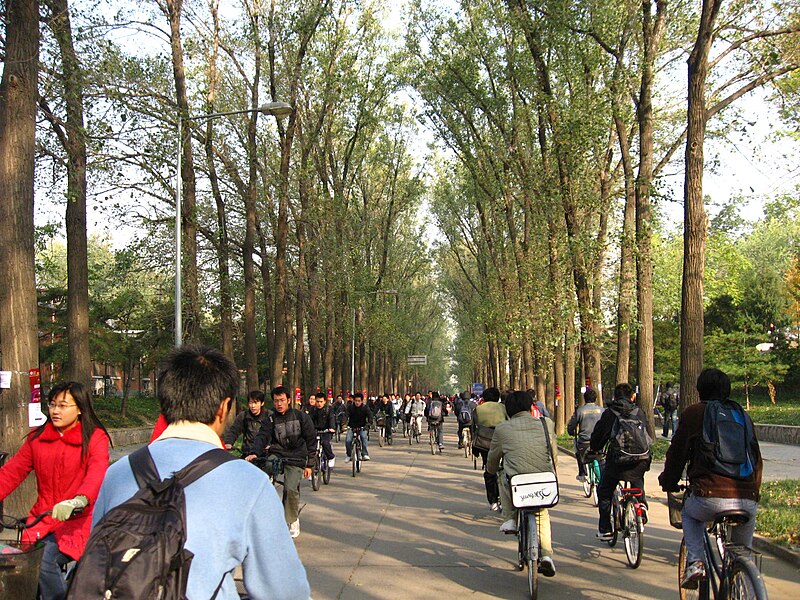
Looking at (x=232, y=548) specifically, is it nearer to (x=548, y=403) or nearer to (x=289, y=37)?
(x=289, y=37)

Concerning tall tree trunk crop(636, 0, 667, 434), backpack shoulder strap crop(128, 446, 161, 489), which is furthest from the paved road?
tall tree trunk crop(636, 0, 667, 434)

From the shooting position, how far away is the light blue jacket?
7.94 ft

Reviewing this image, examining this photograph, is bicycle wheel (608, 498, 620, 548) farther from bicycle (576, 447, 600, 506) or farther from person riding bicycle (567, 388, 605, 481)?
person riding bicycle (567, 388, 605, 481)

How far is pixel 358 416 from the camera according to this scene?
2072 cm

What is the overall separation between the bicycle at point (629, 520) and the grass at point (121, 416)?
78.7ft

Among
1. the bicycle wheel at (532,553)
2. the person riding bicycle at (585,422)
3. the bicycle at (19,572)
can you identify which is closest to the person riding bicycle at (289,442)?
the bicycle wheel at (532,553)

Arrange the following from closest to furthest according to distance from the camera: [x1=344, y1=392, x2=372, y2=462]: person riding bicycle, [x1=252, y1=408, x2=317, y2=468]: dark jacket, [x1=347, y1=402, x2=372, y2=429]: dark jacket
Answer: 1. [x1=252, y1=408, x2=317, y2=468]: dark jacket
2. [x1=344, y1=392, x2=372, y2=462]: person riding bicycle
3. [x1=347, y1=402, x2=372, y2=429]: dark jacket

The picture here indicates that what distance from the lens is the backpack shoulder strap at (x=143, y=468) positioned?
2.52m

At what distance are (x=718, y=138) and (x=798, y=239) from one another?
32.4m

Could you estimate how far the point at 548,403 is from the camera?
121ft

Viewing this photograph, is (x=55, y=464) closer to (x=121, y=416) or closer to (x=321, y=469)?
(x=321, y=469)

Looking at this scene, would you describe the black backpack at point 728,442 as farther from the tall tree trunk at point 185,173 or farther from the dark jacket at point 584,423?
the tall tree trunk at point 185,173

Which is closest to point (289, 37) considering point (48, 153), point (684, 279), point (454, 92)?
point (454, 92)

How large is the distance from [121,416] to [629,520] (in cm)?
2812
